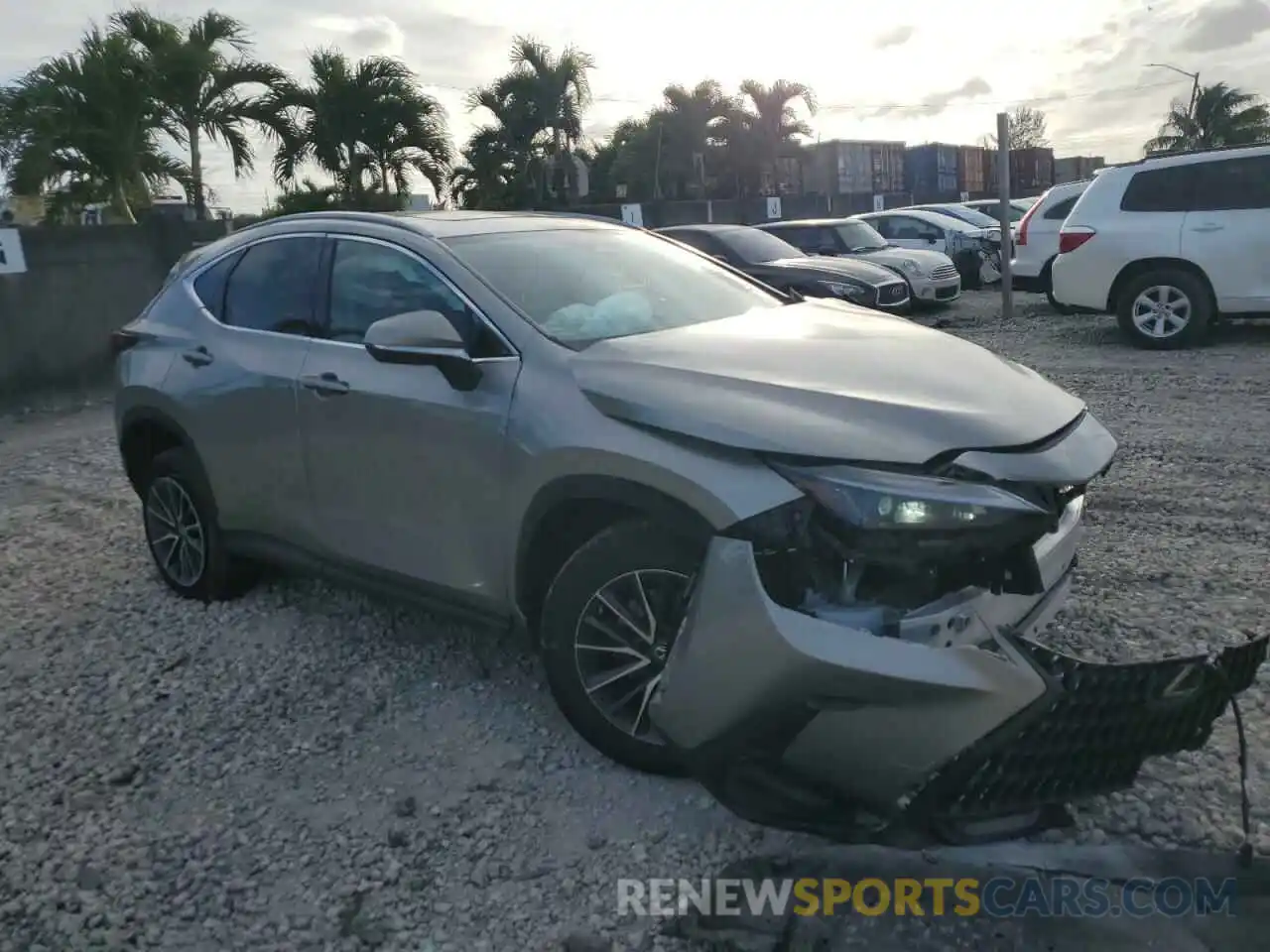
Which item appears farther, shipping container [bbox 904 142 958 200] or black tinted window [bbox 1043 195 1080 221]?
shipping container [bbox 904 142 958 200]

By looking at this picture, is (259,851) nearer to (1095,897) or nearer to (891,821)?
(891,821)

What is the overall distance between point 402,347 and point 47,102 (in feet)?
45.3

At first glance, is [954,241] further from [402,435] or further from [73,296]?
[402,435]

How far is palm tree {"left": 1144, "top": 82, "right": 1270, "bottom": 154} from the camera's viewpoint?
137ft

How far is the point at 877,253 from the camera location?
1486 centimetres

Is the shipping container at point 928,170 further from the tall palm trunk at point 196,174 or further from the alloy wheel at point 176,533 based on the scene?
the alloy wheel at point 176,533

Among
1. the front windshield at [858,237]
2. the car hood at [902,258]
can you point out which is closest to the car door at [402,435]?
the car hood at [902,258]

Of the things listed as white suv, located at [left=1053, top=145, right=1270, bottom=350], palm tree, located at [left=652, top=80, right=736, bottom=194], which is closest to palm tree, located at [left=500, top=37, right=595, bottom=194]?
palm tree, located at [left=652, top=80, right=736, bottom=194]

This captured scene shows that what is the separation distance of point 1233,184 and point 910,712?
917cm

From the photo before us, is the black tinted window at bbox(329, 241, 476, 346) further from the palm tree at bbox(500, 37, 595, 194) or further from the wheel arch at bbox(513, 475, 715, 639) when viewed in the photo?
the palm tree at bbox(500, 37, 595, 194)

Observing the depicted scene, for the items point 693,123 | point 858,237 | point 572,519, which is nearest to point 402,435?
point 572,519

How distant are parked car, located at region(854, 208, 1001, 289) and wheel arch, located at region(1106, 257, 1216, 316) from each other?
7222 millimetres

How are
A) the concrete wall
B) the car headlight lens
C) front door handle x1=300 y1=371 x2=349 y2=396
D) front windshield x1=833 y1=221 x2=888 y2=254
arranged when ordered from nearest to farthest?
the car headlight lens
front door handle x1=300 y1=371 x2=349 y2=396
the concrete wall
front windshield x1=833 y1=221 x2=888 y2=254

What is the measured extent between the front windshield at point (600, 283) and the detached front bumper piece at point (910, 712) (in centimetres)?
125
